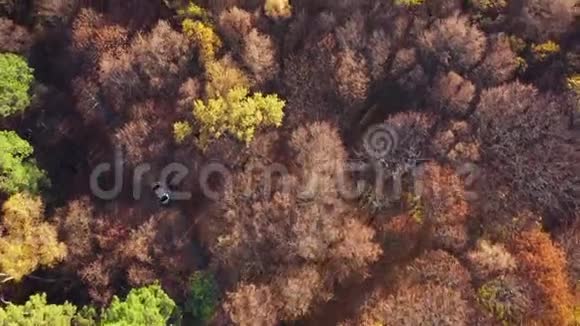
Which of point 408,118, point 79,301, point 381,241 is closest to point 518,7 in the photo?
point 408,118

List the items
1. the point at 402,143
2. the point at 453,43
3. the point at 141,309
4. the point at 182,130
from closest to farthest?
the point at 141,309 < the point at 453,43 < the point at 402,143 < the point at 182,130

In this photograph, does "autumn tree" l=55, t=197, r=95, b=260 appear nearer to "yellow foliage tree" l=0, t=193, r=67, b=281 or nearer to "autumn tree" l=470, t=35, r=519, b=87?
"yellow foliage tree" l=0, t=193, r=67, b=281

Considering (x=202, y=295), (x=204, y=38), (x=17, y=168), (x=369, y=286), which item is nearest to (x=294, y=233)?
(x=369, y=286)

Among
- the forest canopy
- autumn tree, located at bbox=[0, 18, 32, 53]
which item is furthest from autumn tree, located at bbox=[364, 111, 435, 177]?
autumn tree, located at bbox=[0, 18, 32, 53]

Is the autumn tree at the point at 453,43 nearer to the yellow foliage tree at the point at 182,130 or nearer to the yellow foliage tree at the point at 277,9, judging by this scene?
the yellow foliage tree at the point at 277,9

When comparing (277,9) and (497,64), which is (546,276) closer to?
(497,64)
